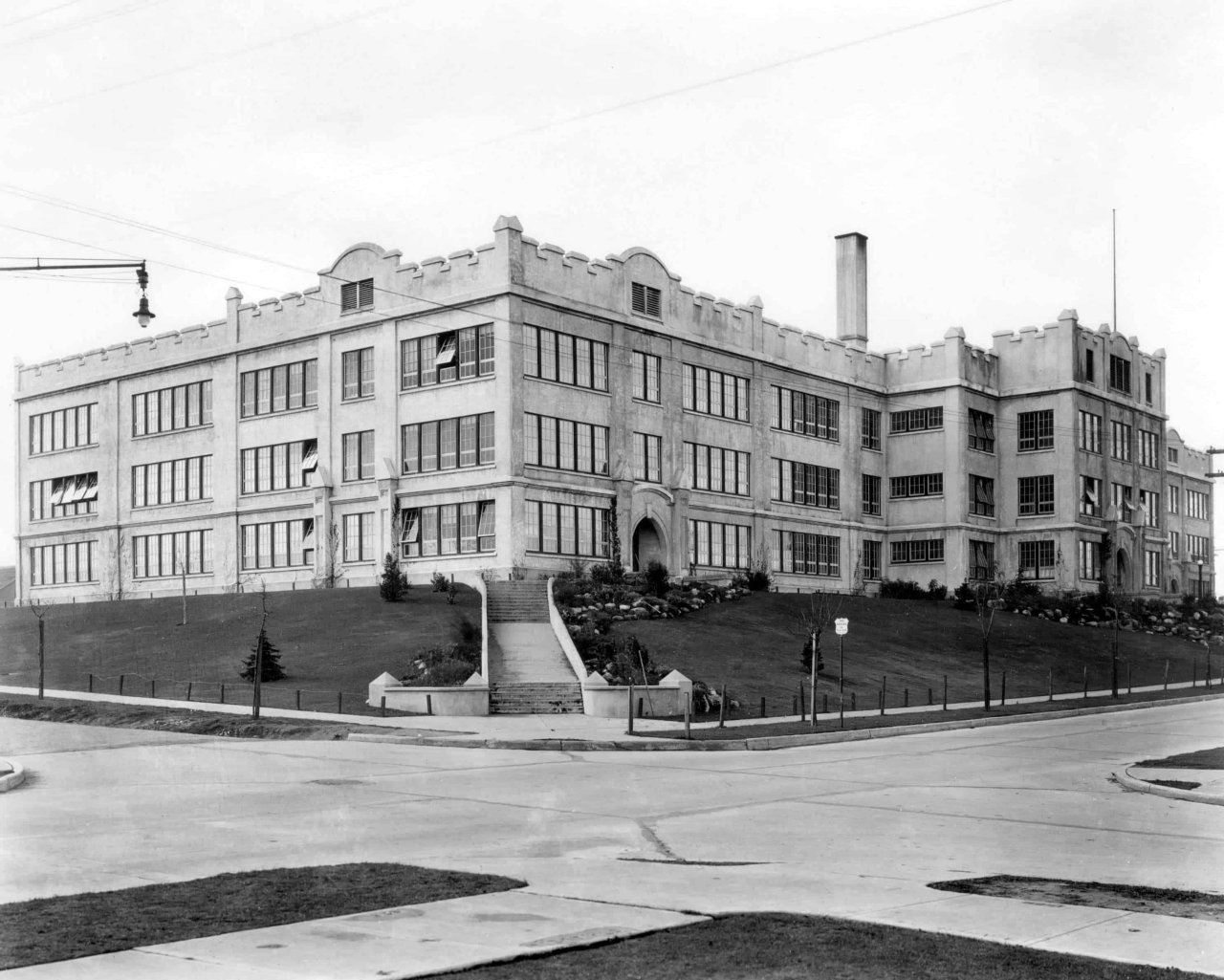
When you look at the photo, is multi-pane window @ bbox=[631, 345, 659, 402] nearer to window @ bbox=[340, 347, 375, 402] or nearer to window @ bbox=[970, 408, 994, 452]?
window @ bbox=[340, 347, 375, 402]

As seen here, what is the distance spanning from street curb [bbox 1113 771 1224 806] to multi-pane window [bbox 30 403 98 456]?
55.7 m

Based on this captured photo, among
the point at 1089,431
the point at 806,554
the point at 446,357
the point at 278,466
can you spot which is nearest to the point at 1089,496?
the point at 1089,431

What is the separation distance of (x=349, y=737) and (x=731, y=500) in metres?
34.5

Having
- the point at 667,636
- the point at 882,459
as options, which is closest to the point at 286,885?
the point at 667,636

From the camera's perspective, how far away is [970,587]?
67.6 m

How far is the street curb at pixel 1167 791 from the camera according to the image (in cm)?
1927

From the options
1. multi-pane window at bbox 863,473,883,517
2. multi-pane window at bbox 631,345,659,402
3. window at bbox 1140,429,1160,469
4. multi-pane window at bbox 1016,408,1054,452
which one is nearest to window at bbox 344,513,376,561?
multi-pane window at bbox 631,345,659,402

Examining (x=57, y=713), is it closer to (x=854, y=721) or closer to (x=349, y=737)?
(x=349, y=737)

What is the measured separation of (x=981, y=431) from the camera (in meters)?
73.4

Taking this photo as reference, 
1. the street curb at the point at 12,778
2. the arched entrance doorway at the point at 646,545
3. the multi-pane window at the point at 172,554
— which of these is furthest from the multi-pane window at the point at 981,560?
the street curb at the point at 12,778

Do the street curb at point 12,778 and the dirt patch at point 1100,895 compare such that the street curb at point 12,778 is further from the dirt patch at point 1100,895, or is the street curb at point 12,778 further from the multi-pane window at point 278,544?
the multi-pane window at point 278,544

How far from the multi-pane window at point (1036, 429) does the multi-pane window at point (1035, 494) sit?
1545mm

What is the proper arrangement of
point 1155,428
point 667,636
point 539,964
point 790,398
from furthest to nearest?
point 1155,428, point 790,398, point 667,636, point 539,964

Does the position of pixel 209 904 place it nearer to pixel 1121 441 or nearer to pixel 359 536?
pixel 359 536
